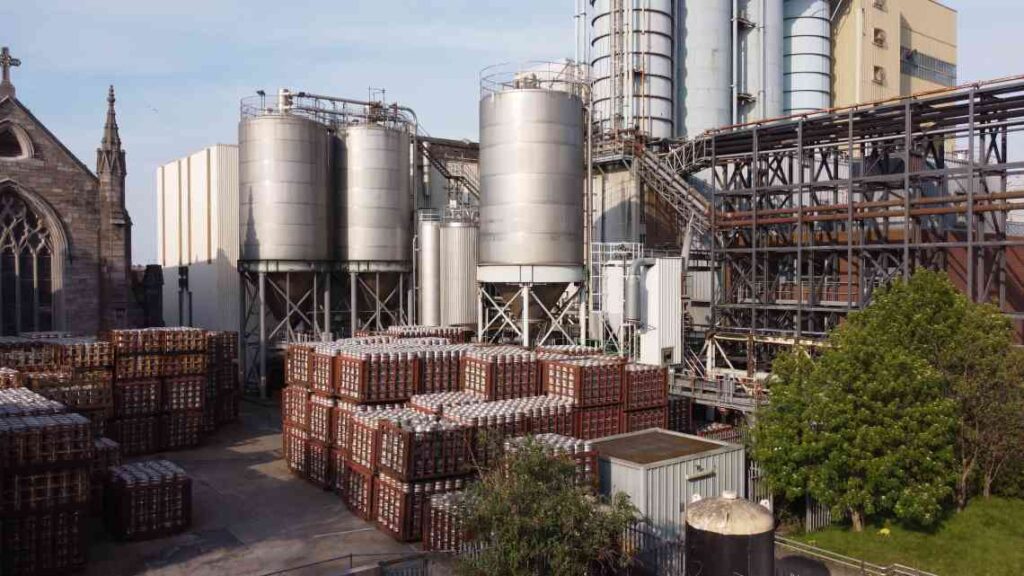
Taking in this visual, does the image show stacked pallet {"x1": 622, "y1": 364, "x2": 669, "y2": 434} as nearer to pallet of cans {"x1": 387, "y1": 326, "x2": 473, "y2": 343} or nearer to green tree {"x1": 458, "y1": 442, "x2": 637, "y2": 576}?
green tree {"x1": 458, "y1": 442, "x2": 637, "y2": 576}

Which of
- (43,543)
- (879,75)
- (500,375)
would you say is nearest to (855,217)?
(500,375)

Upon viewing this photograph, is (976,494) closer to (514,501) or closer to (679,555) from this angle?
(679,555)

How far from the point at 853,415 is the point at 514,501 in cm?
1248

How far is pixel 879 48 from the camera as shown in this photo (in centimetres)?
6231

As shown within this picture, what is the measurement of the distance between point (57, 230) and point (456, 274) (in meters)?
21.2

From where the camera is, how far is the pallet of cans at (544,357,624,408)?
86.5 ft

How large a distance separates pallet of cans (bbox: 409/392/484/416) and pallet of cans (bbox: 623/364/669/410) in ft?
16.5

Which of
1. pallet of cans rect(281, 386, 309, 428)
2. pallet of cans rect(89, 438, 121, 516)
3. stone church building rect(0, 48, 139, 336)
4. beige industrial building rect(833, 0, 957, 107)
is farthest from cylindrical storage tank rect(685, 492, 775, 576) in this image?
beige industrial building rect(833, 0, 957, 107)

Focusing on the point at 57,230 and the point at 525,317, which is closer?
the point at 525,317

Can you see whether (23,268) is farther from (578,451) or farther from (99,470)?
(578,451)

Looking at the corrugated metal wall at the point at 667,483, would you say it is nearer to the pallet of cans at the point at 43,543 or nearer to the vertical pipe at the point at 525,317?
the pallet of cans at the point at 43,543

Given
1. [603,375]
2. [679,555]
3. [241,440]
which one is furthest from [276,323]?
[679,555]

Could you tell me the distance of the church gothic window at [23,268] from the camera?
4219cm

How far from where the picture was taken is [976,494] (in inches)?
1076
